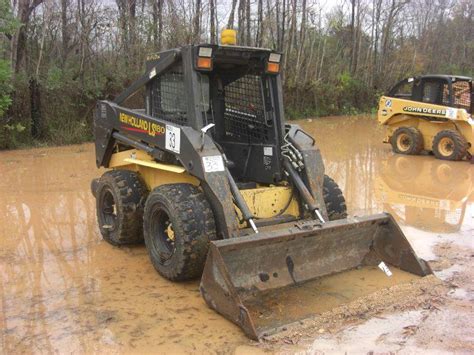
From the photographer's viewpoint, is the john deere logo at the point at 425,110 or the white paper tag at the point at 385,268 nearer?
the white paper tag at the point at 385,268

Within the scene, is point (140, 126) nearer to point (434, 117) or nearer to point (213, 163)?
point (213, 163)

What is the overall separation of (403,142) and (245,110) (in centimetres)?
830

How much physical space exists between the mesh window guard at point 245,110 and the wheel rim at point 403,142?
8.09 meters

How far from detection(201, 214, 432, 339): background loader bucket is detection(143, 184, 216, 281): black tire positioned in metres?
0.42

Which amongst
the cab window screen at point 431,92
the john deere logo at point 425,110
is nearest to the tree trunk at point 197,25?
the john deere logo at point 425,110

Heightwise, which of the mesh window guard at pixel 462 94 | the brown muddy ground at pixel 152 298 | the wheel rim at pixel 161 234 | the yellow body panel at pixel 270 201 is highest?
the mesh window guard at pixel 462 94

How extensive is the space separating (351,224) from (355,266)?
0.52 metres

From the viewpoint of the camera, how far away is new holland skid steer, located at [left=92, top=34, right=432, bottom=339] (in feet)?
13.7

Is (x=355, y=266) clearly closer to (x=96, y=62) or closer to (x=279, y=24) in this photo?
(x=96, y=62)

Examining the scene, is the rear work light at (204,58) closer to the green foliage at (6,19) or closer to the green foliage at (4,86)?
the green foliage at (4,86)

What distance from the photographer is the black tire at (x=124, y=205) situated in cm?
551

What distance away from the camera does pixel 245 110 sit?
18.1 feet

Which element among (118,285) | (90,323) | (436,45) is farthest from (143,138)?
(436,45)

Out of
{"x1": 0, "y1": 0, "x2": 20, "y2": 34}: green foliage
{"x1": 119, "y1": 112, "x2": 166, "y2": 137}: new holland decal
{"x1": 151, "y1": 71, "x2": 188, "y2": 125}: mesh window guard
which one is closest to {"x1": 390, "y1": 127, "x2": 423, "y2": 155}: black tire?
{"x1": 151, "y1": 71, "x2": 188, "y2": 125}: mesh window guard
